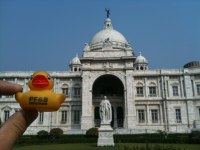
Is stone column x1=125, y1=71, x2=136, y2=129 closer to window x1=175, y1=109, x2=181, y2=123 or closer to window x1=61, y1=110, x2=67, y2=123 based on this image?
window x1=175, y1=109, x2=181, y2=123

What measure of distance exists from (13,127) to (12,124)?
3 cm

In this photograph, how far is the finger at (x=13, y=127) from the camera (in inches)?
91.9

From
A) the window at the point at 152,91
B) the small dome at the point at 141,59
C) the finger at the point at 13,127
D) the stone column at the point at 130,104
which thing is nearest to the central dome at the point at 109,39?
the small dome at the point at 141,59

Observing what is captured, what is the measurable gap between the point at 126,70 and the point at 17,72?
64.4 ft

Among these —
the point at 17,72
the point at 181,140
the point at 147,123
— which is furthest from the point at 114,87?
the point at 181,140

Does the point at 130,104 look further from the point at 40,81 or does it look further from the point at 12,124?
the point at 12,124

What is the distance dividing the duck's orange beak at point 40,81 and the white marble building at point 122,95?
3511 cm

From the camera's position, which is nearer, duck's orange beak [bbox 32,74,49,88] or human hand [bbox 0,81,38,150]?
human hand [bbox 0,81,38,150]

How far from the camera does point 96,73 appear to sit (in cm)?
4022

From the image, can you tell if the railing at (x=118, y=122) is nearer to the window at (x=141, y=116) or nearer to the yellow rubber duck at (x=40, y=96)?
the window at (x=141, y=116)

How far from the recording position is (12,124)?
246cm

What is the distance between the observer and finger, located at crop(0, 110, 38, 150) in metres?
2.33

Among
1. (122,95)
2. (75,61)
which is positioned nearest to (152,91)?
(122,95)

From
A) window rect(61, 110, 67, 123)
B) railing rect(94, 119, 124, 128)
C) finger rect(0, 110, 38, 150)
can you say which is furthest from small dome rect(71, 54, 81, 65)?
finger rect(0, 110, 38, 150)
